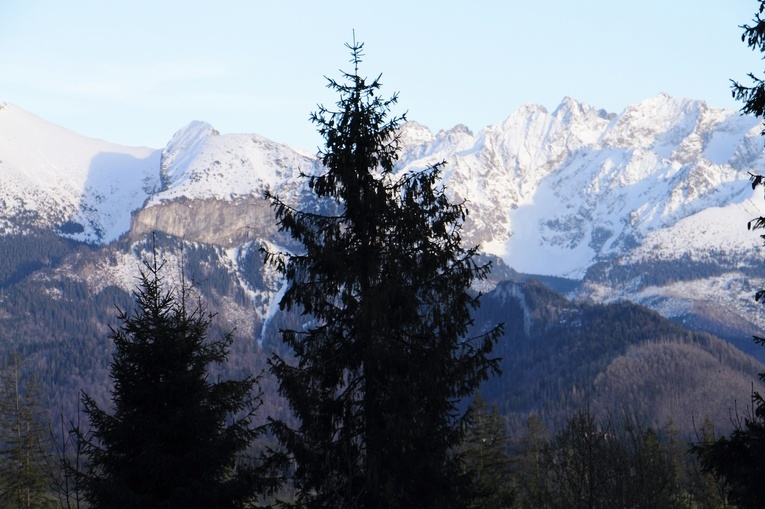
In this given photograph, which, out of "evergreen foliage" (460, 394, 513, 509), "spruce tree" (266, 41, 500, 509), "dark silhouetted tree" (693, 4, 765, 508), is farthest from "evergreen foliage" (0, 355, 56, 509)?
"dark silhouetted tree" (693, 4, 765, 508)

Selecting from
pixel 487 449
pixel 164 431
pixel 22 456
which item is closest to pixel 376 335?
pixel 164 431

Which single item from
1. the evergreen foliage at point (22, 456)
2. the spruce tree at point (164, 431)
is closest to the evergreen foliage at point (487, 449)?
the evergreen foliage at point (22, 456)

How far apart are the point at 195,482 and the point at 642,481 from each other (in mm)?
15283

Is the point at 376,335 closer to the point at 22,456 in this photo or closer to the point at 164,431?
the point at 164,431

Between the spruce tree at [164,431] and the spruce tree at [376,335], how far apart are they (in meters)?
1.84

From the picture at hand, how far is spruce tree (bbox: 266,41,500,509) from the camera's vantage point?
21172 mm

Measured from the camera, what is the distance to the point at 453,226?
74.9ft

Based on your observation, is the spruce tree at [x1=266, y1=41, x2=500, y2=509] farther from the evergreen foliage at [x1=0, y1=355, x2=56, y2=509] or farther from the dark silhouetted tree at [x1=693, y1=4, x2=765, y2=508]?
the evergreen foliage at [x1=0, y1=355, x2=56, y2=509]

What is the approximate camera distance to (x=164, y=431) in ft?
71.9

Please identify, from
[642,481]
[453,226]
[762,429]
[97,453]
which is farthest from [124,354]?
[642,481]

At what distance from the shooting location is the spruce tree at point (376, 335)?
2117cm

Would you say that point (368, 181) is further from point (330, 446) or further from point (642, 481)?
point (642, 481)

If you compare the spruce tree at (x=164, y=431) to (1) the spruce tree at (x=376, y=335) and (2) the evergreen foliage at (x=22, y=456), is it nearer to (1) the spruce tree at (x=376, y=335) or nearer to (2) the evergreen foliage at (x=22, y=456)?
(1) the spruce tree at (x=376, y=335)

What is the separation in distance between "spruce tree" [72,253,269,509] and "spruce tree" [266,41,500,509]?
6.03ft
